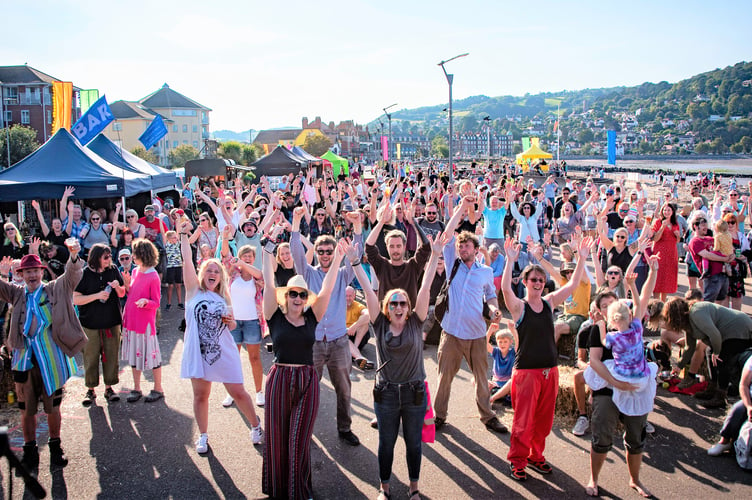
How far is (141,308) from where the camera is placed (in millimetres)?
5816

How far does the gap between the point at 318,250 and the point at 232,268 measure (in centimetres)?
148

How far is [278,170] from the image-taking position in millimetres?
28047

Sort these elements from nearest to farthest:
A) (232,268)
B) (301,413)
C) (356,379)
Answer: (301,413) → (232,268) → (356,379)

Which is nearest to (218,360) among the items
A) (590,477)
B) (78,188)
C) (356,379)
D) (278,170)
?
(356,379)

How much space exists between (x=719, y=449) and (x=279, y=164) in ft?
82.9

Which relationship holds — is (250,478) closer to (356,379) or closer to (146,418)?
(146,418)

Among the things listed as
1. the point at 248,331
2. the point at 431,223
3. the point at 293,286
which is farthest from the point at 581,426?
the point at 431,223

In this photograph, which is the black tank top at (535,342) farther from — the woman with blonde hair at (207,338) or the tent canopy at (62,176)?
the tent canopy at (62,176)

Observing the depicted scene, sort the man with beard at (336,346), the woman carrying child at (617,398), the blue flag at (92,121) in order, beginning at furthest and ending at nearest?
the blue flag at (92,121) < the man with beard at (336,346) < the woman carrying child at (617,398)

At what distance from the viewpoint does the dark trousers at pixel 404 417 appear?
3943 mm

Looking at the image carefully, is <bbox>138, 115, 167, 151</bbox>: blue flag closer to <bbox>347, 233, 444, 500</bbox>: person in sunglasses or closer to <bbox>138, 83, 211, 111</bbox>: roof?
<bbox>347, 233, 444, 500</bbox>: person in sunglasses

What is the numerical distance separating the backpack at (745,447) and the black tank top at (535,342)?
1645 millimetres

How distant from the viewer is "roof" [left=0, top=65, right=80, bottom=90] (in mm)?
67500

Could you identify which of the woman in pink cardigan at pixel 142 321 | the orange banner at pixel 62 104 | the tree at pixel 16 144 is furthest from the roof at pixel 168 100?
the woman in pink cardigan at pixel 142 321
